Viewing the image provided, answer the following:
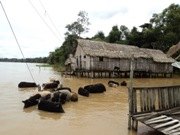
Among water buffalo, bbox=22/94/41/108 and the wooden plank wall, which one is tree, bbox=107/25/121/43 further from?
the wooden plank wall

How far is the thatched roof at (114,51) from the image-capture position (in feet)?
103

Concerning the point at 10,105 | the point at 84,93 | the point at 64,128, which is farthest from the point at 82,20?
the point at 64,128

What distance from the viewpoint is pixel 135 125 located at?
32.6 feet

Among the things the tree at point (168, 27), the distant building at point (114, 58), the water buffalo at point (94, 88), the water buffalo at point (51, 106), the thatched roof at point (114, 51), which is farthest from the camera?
the tree at point (168, 27)

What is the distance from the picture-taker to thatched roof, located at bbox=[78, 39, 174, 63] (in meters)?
31.3

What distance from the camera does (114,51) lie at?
33.4 metres

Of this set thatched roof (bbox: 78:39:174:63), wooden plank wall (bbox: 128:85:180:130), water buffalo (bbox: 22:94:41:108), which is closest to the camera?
wooden plank wall (bbox: 128:85:180:130)

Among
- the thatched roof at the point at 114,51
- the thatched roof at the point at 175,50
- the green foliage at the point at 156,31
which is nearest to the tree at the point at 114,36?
the green foliage at the point at 156,31

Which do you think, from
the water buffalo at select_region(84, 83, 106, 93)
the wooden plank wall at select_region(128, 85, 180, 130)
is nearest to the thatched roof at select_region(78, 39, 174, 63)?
the water buffalo at select_region(84, 83, 106, 93)

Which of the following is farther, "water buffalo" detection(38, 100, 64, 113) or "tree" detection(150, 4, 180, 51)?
"tree" detection(150, 4, 180, 51)

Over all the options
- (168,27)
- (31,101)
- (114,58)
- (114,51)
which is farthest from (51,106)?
(168,27)

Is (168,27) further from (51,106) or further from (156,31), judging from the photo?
(51,106)

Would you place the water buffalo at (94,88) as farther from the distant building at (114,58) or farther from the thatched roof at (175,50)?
the distant building at (114,58)

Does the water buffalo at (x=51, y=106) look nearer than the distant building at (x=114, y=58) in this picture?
Yes
